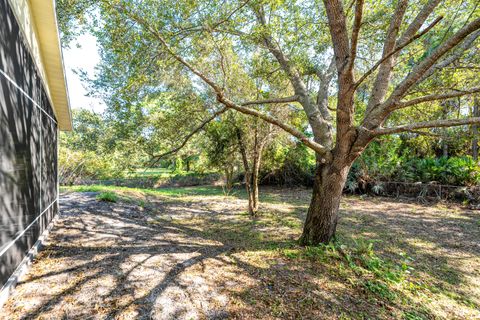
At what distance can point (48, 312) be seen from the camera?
90.4 inches

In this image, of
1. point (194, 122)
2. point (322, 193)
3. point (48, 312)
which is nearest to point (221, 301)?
point (48, 312)

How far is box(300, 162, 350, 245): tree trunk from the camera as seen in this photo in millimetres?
4266

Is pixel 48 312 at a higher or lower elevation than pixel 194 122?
lower

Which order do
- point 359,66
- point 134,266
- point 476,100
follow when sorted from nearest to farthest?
point 134,266 < point 476,100 < point 359,66

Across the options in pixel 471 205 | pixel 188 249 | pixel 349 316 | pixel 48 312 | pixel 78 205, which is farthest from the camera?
pixel 471 205

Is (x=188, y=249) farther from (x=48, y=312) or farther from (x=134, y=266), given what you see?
(x=48, y=312)

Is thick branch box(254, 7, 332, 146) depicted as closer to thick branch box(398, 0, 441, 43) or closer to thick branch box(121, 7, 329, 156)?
thick branch box(121, 7, 329, 156)

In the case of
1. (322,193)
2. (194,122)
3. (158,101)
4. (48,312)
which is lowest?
(48,312)

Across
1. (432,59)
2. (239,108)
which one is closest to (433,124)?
(432,59)

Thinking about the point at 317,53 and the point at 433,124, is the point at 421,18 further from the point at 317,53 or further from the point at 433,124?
the point at 317,53

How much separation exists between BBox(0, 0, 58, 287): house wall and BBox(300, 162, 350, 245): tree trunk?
4368 mm

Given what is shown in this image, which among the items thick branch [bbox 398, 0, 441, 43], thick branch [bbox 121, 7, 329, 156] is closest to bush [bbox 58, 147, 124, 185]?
thick branch [bbox 121, 7, 329, 156]

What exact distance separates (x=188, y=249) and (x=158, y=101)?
22.0ft

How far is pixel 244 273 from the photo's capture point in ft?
11.4
